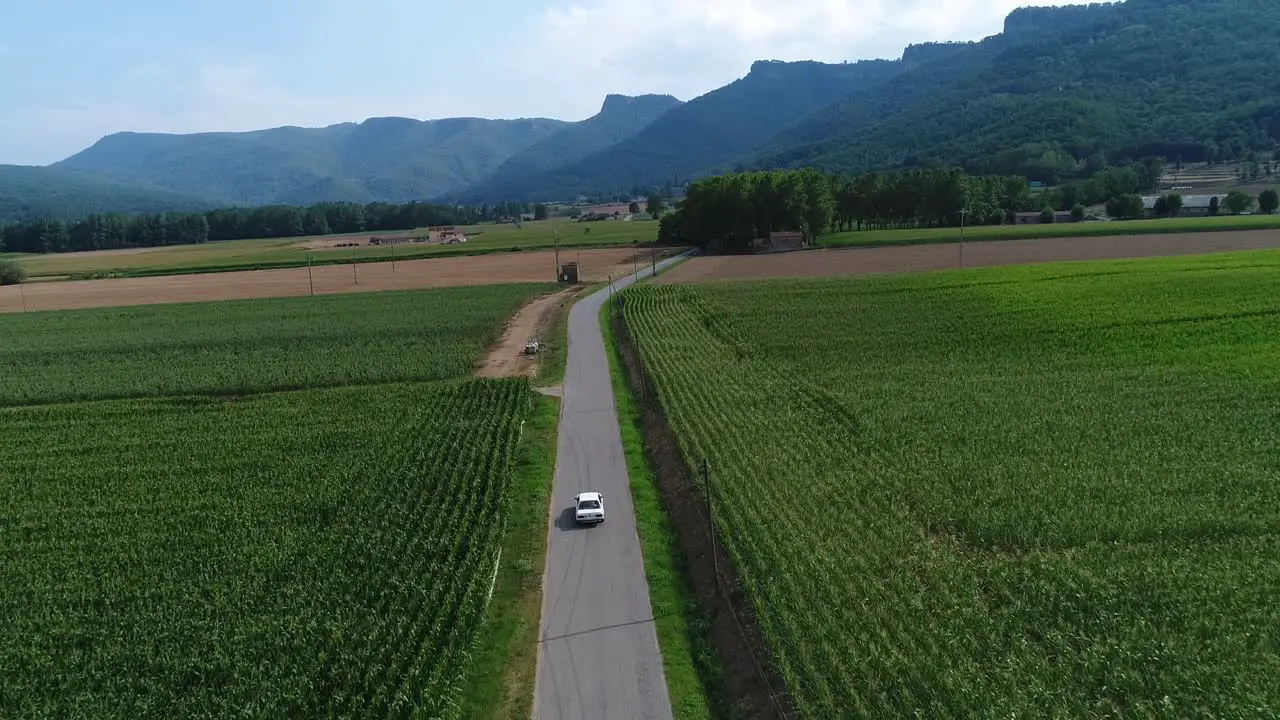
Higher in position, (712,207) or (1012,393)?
(712,207)

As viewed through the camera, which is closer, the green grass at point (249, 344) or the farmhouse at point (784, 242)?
the green grass at point (249, 344)

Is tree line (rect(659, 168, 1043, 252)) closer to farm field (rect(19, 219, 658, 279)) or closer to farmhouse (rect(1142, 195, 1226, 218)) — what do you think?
farmhouse (rect(1142, 195, 1226, 218))

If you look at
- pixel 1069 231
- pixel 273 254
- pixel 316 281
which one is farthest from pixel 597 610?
pixel 273 254

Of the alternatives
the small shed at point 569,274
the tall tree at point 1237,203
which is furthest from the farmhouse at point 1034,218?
the small shed at point 569,274

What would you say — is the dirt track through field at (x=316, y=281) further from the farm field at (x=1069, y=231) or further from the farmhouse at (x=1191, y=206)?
the farmhouse at (x=1191, y=206)

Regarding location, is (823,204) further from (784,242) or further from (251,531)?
(251,531)

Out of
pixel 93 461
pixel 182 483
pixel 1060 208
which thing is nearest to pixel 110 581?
pixel 182 483

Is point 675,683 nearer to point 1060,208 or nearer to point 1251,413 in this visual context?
point 1251,413

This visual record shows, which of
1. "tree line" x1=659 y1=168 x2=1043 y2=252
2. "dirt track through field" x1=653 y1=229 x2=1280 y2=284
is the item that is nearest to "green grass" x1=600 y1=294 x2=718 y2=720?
"dirt track through field" x1=653 y1=229 x2=1280 y2=284
